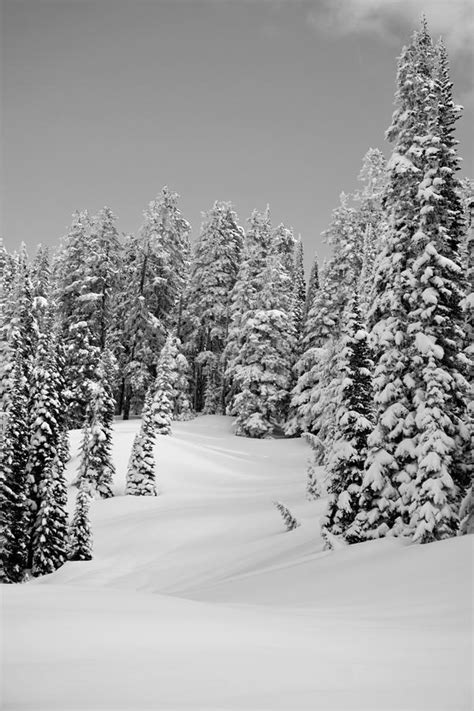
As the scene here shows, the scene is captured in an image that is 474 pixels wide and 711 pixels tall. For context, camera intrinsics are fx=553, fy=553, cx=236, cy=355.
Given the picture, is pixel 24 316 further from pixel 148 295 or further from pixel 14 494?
pixel 14 494

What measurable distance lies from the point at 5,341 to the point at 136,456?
1726cm

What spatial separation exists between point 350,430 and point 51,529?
1464cm

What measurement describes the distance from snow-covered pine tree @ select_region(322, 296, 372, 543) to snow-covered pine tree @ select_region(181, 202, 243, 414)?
33055 mm

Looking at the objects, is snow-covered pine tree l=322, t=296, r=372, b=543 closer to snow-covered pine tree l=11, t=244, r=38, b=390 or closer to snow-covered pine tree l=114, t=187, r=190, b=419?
snow-covered pine tree l=11, t=244, r=38, b=390

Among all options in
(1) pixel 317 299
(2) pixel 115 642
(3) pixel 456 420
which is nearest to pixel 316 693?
(2) pixel 115 642

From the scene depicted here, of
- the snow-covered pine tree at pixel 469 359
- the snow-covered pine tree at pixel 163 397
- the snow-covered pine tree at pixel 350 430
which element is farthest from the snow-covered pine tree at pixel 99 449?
the snow-covered pine tree at pixel 469 359

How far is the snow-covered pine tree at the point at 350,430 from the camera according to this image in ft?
57.6

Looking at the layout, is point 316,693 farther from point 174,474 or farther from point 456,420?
point 174,474

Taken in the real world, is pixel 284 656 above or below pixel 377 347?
below

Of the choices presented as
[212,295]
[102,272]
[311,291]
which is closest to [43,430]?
[102,272]

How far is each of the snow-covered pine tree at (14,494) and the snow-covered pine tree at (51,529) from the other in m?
0.85

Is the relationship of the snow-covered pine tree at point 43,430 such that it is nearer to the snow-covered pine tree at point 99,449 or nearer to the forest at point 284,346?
the forest at point 284,346

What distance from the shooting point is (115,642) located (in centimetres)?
486

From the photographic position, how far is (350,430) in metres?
18.3
